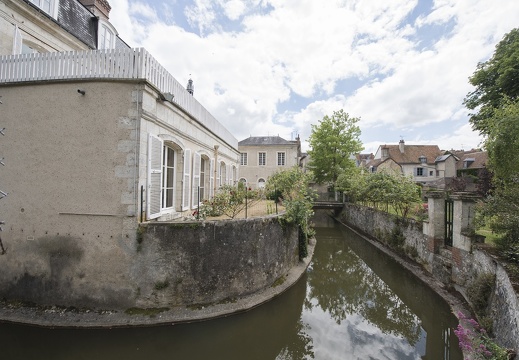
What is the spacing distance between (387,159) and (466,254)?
31517mm

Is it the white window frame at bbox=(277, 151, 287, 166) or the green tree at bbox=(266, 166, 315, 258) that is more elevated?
the white window frame at bbox=(277, 151, 287, 166)

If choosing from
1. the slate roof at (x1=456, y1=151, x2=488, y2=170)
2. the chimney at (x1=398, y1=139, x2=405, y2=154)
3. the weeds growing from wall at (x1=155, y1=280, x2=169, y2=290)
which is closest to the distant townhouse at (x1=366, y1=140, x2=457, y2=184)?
the chimney at (x1=398, y1=139, x2=405, y2=154)

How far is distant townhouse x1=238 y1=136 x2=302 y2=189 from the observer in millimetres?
26188

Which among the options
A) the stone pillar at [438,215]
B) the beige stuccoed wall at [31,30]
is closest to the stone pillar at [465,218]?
the stone pillar at [438,215]

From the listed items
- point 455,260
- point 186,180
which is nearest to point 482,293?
point 455,260

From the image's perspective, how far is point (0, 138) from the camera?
581 centimetres

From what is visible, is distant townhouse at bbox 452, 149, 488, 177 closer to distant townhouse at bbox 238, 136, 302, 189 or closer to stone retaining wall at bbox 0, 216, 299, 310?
distant townhouse at bbox 238, 136, 302, 189

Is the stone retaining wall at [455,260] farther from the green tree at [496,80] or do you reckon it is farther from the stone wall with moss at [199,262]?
the green tree at [496,80]

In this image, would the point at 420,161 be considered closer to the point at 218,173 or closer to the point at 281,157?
the point at 281,157

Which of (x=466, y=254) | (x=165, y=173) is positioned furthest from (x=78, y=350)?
(x=466, y=254)

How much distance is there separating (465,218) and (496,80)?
436 inches

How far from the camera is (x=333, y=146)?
24.0 metres

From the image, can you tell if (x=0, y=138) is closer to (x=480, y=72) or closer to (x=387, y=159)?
(x=480, y=72)

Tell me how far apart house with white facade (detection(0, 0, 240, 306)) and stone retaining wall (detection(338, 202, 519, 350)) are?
22.5 feet
